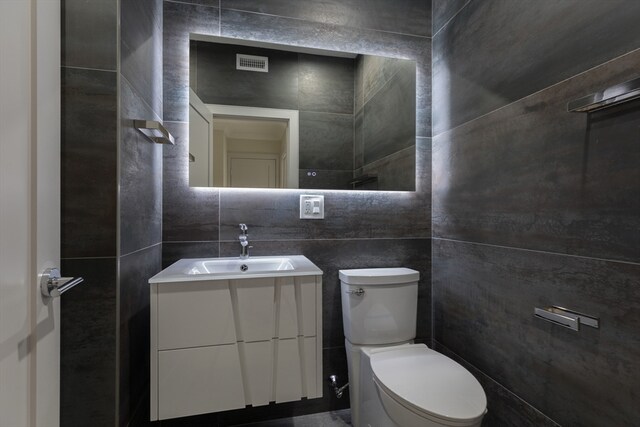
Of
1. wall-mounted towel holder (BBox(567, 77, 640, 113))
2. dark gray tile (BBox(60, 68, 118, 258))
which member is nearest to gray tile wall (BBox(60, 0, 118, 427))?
dark gray tile (BBox(60, 68, 118, 258))

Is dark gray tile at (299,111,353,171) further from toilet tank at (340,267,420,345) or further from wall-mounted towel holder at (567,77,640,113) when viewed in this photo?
wall-mounted towel holder at (567,77,640,113)

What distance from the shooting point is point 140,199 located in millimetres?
1254

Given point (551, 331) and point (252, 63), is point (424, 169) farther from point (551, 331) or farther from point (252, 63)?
point (252, 63)

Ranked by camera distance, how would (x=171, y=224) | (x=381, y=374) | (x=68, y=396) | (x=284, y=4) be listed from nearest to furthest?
(x=68, y=396) < (x=381, y=374) < (x=171, y=224) < (x=284, y=4)

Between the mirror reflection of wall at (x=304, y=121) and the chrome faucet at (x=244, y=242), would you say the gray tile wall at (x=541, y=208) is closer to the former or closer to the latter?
the mirror reflection of wall at (x=304, y=121)

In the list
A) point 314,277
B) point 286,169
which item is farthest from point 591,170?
point 286,169

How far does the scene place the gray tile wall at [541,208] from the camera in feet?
2.96

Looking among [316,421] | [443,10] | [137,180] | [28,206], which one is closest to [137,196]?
[137,180]

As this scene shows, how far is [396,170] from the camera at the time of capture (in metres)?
1.83

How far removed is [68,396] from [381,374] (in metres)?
1.09

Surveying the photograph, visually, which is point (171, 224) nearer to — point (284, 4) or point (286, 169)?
point (286, 169)

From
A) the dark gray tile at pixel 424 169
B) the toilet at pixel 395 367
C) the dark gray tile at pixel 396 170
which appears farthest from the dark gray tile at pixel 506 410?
the dark gray tile at pixel 396 170

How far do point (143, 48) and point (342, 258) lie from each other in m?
1.40

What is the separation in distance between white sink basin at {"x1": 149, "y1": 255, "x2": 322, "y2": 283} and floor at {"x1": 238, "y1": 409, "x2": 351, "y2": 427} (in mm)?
862
